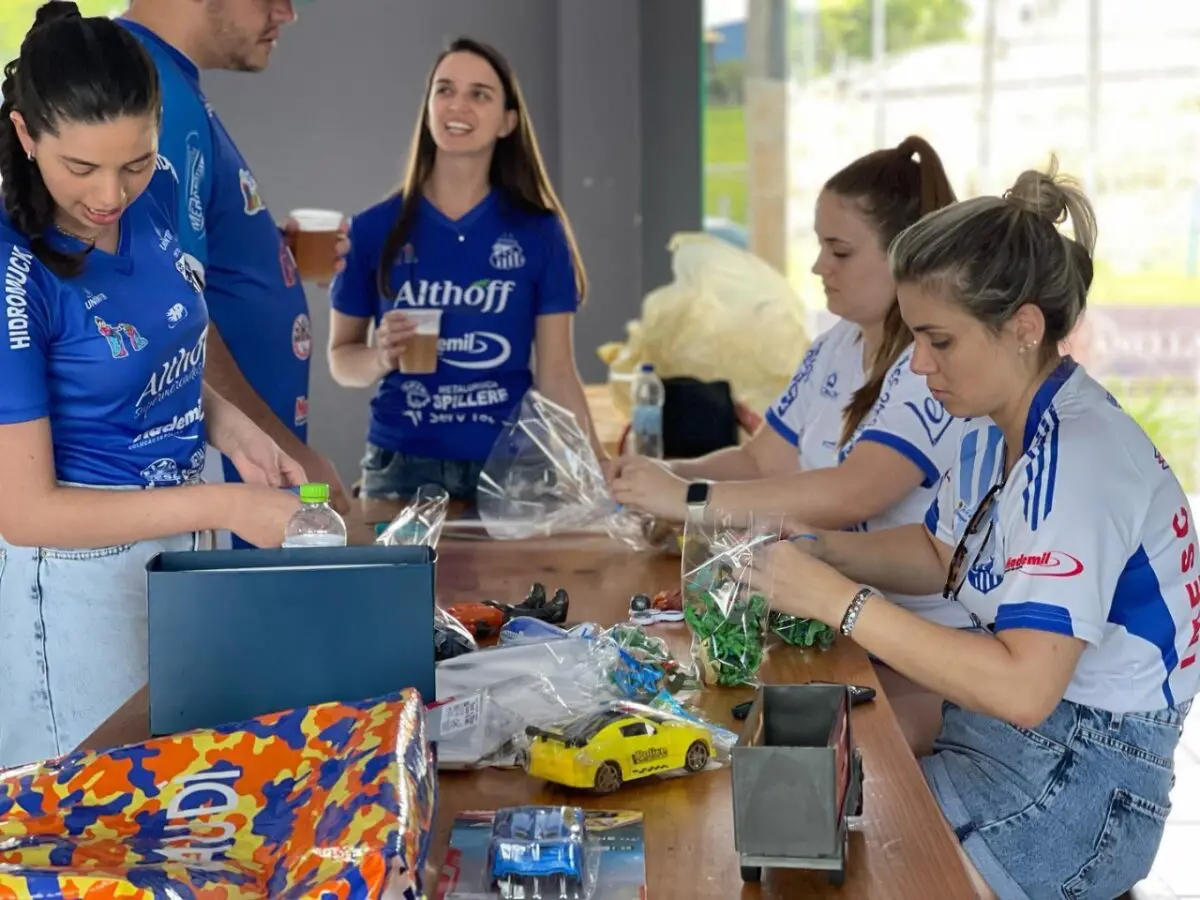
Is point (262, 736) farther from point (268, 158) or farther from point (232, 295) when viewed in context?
point (268, 158)

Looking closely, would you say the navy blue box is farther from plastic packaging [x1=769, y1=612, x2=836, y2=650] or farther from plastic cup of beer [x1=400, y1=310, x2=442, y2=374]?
plastic cup of beer [x1=400, y1=310, x2=442, y2=374]

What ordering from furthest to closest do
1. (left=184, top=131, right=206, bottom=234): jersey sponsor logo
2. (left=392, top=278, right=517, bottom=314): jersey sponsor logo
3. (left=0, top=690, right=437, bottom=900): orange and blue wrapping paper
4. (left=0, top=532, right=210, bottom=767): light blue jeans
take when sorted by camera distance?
→ (left=392, top=278, right=517, bottom=314): jersey sponsor logo → (left=184, top=131, right=206, bottom=234): jersey sponsor logo → (left=0, top=532, right=210, bottom=767): light blue jeans → (left=0, top=690, right=437, bottom=900): orange and blue wrapping paper

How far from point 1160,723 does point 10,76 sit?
164cm

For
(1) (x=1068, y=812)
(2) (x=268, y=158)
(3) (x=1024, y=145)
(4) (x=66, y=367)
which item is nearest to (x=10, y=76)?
(4) (x=66, y=367)

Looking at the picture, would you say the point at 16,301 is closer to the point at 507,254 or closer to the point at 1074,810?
the point at 1074,810

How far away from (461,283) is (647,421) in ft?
1.97

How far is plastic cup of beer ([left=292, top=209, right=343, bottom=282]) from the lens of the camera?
116 inches

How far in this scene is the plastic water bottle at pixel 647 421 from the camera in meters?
3.52

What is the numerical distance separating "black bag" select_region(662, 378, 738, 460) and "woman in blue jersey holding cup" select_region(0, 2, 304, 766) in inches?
70.9

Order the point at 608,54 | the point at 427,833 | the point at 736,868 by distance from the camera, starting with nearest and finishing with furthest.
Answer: the point at 427,833 < the point at 736,868 < the point at 608,54

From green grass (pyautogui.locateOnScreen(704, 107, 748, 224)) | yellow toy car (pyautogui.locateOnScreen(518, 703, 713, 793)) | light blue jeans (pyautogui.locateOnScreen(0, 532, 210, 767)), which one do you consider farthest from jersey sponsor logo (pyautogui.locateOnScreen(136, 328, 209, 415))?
green grass (pyautogui.locateOnScreen(704, 107, 748, 224))

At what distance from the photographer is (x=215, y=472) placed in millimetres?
2463

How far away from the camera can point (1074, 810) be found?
1.79m

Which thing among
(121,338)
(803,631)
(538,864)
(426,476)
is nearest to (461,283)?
(426,476)
